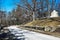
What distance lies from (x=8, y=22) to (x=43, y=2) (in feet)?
148

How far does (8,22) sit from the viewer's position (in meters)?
101

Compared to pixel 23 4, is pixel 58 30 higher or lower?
lower

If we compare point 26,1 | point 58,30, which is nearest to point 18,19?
point 26,1

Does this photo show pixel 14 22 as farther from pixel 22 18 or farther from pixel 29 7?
pixel 29 7

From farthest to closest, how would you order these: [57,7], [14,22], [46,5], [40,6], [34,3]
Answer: [14,22]
[57,7]
[46,5]
[40,6]
[34,3]

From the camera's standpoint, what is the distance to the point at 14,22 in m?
103

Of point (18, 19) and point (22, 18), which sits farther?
point (18, 19)

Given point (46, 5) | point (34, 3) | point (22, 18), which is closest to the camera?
point (34, 3)

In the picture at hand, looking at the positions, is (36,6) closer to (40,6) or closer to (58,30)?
(40,6)

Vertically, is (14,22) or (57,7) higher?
(57,7)

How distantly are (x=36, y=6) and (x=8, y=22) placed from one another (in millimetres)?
52933

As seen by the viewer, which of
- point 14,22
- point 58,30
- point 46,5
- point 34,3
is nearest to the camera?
point 58,30

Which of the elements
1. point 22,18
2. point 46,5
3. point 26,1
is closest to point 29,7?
point 26,1

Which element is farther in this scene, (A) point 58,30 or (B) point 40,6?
(B) point 40,6
